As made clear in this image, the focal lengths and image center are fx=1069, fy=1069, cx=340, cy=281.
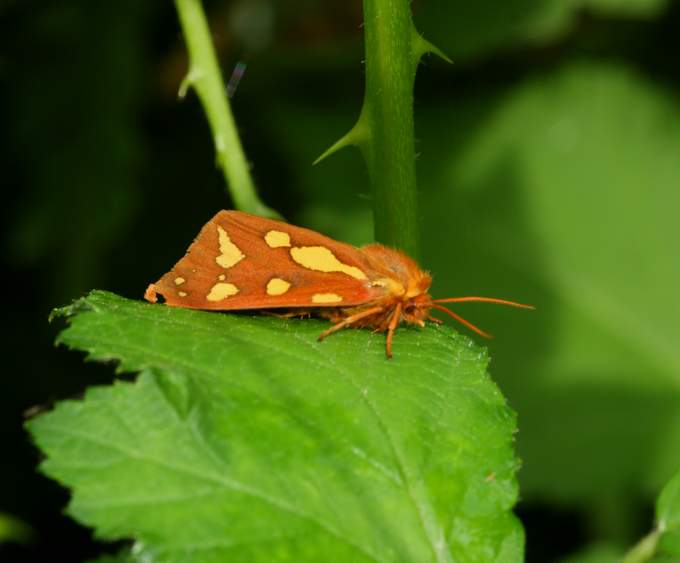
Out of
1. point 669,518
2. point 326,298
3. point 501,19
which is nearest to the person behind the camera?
point 669,518

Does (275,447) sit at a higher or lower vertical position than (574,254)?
higher

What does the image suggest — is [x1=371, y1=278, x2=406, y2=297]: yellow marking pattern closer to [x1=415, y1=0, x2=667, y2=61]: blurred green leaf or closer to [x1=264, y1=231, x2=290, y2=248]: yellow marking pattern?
[x1=264, y1=231, x2=290, y2=248]: yellow marking pattern

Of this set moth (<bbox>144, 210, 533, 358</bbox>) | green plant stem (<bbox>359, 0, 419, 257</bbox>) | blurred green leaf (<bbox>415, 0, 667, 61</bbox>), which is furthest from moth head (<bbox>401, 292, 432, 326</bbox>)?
blurred green leaf (<bbox>415, 0, 667, 61</bbox>)

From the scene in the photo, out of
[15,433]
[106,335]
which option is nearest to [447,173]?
[15,433]

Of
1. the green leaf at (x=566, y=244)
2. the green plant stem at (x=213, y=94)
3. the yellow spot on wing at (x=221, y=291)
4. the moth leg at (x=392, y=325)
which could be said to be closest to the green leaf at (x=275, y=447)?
the moth leg at (x=392, y=325)

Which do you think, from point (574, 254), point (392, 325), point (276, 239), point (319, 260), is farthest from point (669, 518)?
point (574, 254)

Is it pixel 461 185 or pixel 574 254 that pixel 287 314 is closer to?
pixel 461 185
